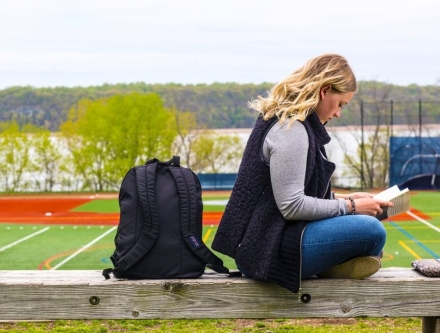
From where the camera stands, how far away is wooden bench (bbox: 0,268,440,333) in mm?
3924

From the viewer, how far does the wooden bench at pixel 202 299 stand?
3924 mm

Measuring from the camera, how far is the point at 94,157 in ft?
131

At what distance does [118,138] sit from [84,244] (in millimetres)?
22369

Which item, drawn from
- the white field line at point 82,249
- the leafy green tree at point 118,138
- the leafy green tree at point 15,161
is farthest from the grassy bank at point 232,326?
the leafy green tree at point 118,138

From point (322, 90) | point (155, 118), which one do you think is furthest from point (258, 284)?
point (155, 118)

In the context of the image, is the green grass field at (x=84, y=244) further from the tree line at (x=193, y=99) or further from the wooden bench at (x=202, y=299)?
the tree line at (x=193, y=99)

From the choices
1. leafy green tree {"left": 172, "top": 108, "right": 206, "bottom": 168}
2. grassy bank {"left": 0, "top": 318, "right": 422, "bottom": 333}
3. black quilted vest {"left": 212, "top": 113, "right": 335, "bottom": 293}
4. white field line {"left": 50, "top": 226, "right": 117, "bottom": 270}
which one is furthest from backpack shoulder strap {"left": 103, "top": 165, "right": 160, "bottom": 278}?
leafy green tree {"left": 172, "top": 108, "right": 206, "bottom": 168}

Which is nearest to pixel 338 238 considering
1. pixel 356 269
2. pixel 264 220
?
pixel 356 269

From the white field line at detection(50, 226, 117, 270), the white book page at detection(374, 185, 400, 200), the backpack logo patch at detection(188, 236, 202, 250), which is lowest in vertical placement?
the white field line at detection(50, 226, 117, 270)

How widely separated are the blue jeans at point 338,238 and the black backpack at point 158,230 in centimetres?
49

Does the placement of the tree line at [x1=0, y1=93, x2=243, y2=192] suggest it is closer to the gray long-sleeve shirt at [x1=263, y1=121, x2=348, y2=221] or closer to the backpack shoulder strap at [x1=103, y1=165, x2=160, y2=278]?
the backpack shoulder strap at [x1=103, y1=165, x2=160, y2=278]

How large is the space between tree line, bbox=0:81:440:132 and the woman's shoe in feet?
137

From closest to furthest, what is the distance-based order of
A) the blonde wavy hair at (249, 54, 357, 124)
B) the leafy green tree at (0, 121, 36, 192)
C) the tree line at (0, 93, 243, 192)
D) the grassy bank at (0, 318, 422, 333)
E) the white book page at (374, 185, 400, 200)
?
1. the blonde wavy hair at (249, 54, 357, 124)
2. the white book page at (374, 185, 400, 200)
3. the grassy bank at (0, 318, 422, 333)
4. the leafy green tree at (0, 121, 36, 192)
5. the tree line at (0, 93, 243, 192)

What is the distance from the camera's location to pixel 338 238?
3.87 metres
